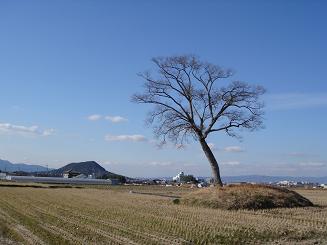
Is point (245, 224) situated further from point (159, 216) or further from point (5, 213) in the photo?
point (5, 213)

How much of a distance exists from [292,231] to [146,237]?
5.47m

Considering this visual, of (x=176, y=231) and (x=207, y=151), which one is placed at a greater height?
(x=207, y=151)

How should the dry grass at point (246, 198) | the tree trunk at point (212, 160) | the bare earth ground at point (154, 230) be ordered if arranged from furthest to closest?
the tree trunk at point (212, 160) → the dry grass at point (246, 198) → the bare earth ground at point (154, 230)

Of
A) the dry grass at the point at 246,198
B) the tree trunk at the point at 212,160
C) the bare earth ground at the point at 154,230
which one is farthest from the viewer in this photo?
the tree trunk at the point at 212,160

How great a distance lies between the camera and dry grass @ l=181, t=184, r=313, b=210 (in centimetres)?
3055

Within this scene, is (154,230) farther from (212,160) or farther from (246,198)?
(212,160)

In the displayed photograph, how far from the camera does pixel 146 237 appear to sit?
16359mm

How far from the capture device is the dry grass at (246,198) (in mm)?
30547

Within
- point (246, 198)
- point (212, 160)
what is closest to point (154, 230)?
point (246, 198)

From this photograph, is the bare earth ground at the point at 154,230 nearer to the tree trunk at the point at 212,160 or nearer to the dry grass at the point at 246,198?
the dry grass at the point at 246,198

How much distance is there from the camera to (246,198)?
31.0m

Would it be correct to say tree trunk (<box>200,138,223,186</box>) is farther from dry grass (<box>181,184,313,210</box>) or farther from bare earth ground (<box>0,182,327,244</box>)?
bare earth ground (<box>0,182,327,244</box>)

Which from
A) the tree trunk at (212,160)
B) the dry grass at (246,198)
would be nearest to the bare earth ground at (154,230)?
the dry grass at (246,198)

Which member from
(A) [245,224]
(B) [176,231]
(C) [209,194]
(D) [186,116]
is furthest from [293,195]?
(B) [176,231]
